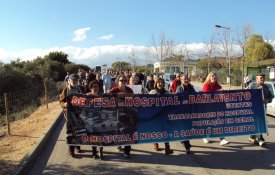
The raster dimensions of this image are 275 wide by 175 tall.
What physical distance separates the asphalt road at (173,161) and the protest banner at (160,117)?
0.41m

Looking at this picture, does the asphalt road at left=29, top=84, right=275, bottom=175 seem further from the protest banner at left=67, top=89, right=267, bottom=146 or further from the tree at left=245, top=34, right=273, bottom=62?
the tree at left=245, top=34, right=273, bottom=62

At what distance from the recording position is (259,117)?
9438 millimetres

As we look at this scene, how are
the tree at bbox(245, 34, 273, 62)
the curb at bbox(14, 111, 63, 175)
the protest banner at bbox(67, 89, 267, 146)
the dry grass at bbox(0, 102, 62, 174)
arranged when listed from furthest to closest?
the tree at bbox(245, 34, 273, 62)
the protest banner at bbox(67, 89, 267, 146)
the dry grass at bbox(0, 102, 62, 174)
the curb at bbox(14, 111, 63, 175)

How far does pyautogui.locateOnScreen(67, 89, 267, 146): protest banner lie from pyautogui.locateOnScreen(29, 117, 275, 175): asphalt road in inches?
16.2

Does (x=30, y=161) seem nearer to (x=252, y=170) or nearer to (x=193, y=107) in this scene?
(x=193, y=107)

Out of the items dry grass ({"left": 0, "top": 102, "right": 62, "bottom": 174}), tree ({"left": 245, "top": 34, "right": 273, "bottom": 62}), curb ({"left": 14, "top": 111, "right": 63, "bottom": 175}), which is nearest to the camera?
curb ({"left": 14, "top": 111, "right": 63, "bottom": 175})

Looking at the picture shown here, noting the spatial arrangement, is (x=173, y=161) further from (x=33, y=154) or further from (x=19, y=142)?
(x=19, y=142)

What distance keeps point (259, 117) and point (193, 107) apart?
1668 mm

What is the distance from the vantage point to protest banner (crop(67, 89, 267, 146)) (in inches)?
336

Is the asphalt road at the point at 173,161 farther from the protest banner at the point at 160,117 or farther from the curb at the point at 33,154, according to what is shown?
the protest banner at the point at 160,117

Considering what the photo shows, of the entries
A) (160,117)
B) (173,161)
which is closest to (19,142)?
(160,117)

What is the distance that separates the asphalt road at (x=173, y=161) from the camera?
7.58 meters

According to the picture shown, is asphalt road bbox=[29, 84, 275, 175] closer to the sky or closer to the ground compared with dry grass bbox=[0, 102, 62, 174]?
closer to the ground

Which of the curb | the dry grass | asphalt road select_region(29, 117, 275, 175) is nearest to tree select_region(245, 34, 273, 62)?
the dry grass
